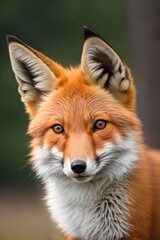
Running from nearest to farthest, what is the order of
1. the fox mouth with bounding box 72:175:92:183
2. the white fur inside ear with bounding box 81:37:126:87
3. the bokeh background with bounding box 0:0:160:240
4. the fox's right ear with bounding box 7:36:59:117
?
the fox mouth with bounding box 72:175:92:183
the white fur inside ear with bounding box 81:37:126:87
the fox's right ear with bounding box 7:36:59:117
the bokeh background with bounding box 0:0:160:240

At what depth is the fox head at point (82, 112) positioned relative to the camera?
5.84m

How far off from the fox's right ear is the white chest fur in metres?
0.74

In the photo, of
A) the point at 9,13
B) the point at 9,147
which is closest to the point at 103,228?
the point at 9,147

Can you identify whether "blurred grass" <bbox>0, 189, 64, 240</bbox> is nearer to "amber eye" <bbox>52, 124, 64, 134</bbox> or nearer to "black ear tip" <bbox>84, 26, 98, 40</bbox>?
"amber eye" <bbox>52, 124, 64, 134</bbox>

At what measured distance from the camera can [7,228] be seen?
9.81 meters

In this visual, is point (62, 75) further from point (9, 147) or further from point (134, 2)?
point (9, 147)

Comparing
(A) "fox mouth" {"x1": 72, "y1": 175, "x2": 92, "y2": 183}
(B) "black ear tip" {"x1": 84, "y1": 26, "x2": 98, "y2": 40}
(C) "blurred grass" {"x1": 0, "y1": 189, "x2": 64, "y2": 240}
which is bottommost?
(C) "blurred grass" {"x1": 0, "y1": 189, "x2": 64, "y2": 240}

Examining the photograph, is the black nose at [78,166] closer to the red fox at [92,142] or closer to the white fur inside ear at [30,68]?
the red fox at [92,142]

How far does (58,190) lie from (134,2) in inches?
175

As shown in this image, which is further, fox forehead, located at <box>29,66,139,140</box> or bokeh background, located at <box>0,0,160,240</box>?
bokeh background, located at <box>0,0,160,240</box>

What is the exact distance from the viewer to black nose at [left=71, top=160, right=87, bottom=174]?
566 centimetres

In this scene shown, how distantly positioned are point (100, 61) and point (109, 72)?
117 mm

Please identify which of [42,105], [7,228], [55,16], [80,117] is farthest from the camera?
[55,16]

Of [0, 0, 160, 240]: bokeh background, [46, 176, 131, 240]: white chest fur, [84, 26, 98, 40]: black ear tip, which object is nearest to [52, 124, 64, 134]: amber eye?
[46, 176, 131, 240]: white chest fur
